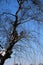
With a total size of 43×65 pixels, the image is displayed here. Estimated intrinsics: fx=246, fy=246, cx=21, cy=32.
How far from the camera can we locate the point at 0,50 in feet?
55.1

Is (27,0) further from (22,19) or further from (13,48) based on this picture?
(13,48)

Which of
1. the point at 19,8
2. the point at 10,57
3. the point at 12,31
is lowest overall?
the point at 10,57

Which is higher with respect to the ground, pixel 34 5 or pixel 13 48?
pixel 34 5

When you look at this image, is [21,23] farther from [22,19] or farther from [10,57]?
[10,57]

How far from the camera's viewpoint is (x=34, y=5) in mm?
16797

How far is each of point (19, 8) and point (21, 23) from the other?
1039 millimetres

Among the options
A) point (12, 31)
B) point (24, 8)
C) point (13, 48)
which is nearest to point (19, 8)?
point (24, 8)

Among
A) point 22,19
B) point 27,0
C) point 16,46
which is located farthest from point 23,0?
point 16,46

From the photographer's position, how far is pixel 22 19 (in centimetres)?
1680

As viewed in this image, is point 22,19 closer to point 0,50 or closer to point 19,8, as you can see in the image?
point 19,8

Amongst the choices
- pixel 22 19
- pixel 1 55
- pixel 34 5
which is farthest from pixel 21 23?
pixel 1 55

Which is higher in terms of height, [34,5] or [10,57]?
[34,5]

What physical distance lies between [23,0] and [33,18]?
1412 mm

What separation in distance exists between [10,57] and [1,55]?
635 millimetres
